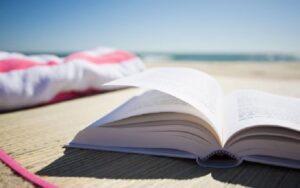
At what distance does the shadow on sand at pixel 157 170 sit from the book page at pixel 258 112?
9 cm

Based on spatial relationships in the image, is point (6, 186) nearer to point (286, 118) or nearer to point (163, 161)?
point (163, 161)

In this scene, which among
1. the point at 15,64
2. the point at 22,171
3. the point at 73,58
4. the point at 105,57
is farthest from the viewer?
the point at 105,57

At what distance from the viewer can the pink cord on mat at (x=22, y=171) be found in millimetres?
533

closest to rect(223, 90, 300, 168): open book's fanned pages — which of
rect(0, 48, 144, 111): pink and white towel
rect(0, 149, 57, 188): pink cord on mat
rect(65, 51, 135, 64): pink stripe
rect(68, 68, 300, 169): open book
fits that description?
rect(68, 68, 300, 169): open book

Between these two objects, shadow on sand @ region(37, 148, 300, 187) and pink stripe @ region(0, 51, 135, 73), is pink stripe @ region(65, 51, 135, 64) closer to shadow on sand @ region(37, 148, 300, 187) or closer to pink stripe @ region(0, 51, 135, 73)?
pink stripe @ region(0, 51, 135, 73)

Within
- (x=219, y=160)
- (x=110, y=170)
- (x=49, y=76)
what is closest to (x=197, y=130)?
(x=219, y=160)

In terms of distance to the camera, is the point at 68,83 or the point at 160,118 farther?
the point at 68,83

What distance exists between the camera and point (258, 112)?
700mm

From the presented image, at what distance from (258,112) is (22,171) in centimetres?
56

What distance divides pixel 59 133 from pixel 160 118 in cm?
37

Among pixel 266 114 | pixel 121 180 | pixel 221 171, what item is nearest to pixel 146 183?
pixel 121 180

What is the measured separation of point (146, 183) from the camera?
0.56 meters

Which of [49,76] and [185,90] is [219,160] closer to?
[185,90]

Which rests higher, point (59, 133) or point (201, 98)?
point (201, 98)
